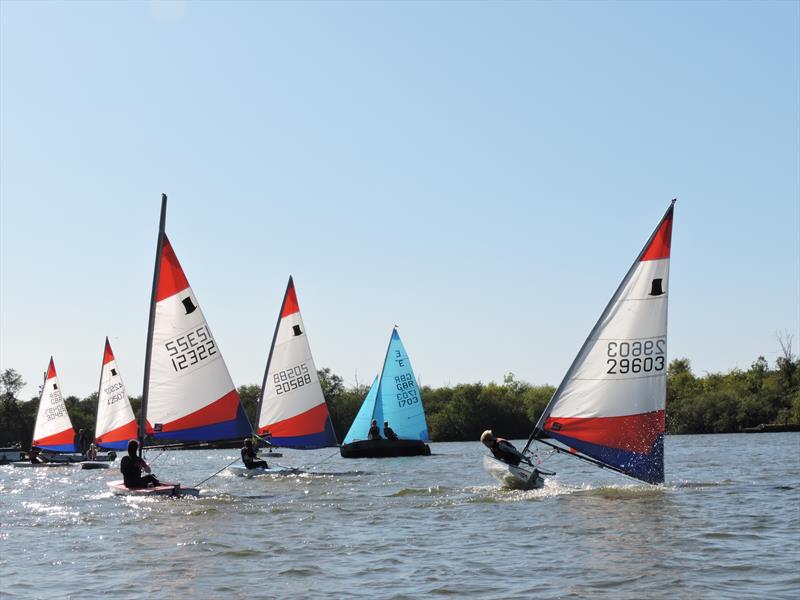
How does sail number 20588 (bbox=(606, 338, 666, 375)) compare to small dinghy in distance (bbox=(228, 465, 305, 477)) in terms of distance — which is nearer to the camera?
sail number 20588 (bbox=(606, 338, 666, 375))

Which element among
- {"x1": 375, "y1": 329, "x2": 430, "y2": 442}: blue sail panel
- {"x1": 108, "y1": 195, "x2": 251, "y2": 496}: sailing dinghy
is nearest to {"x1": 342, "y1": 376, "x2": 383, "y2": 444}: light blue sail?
{"x1": 375, "y1": 329, "x2": 430, "y2": 442}: blue sail panel

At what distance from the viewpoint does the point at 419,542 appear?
1499 cm

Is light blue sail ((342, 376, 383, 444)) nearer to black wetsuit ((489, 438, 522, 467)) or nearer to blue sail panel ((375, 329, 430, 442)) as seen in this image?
blue sail panel ((375, 329, 430, 442))

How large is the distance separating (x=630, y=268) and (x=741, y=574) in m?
10.0

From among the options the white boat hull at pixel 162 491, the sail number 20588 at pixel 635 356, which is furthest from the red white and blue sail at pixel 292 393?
the sail number 20588 at pixel 635 356

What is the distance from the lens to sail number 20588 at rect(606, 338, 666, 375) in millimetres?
21156

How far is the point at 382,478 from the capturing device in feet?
94.5

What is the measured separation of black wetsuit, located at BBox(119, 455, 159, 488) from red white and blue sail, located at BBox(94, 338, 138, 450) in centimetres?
2012

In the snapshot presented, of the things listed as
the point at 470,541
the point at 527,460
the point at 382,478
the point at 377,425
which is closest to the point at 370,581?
the point at 470,541

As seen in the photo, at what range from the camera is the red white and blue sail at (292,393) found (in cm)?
3419

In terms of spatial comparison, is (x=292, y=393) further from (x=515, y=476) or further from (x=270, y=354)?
(x=515, y=476)

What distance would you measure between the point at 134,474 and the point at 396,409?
21.4 metres

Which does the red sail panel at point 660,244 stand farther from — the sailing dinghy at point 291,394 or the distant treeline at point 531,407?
the distant treeline at point 531,407

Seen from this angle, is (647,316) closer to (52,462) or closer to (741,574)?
(741,574)
